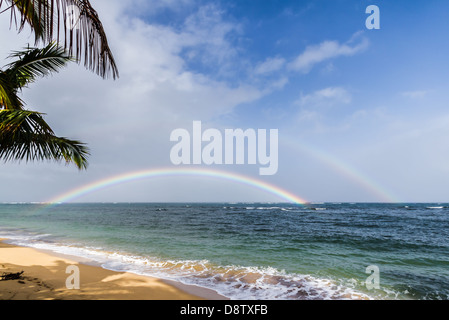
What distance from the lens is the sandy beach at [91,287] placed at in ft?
17.4

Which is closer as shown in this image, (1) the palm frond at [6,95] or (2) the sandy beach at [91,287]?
(1) the palm frond at [6,95]

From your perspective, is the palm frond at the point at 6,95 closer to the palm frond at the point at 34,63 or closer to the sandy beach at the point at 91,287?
the palm frond at the point at 34,63

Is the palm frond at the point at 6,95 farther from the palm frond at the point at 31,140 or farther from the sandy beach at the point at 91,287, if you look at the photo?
the sandy beach at the point at 91,287

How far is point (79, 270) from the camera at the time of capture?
7.68 meters

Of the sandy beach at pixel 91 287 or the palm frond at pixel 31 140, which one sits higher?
the palm frond at pixel 31 140

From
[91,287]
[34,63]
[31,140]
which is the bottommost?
[91,287]

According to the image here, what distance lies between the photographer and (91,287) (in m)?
6.02

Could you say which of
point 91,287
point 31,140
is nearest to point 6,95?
point 31,140

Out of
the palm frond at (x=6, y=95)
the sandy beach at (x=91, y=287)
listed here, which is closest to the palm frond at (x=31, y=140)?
the palm frond at (x=6, y=95)

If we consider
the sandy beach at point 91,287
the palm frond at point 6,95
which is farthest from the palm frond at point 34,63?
the sandy beach at point 91,287

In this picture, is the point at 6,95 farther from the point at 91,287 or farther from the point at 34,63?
the point at 91,287

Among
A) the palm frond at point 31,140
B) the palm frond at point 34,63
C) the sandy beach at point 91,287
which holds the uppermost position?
the palm frond at point 34,63
